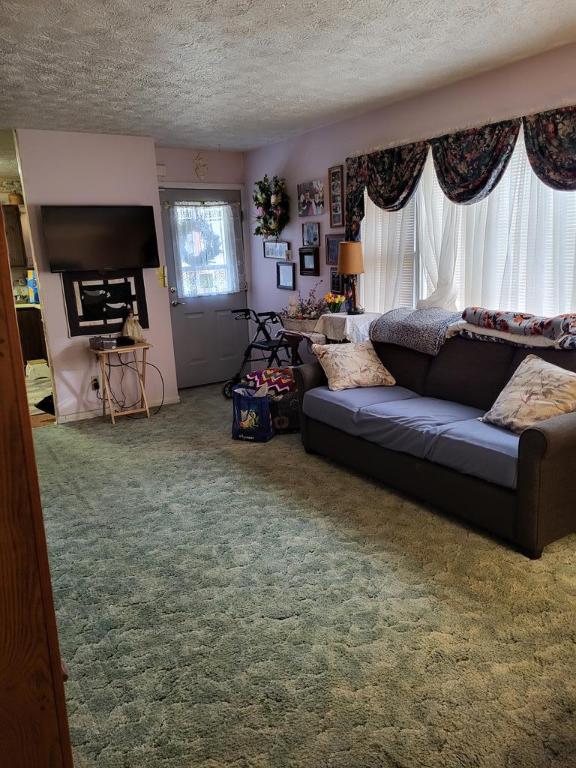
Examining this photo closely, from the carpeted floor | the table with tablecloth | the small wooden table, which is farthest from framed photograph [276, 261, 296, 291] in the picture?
the carpeted floor

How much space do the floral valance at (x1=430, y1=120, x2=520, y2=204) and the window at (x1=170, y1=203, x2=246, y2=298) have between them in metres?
2.88

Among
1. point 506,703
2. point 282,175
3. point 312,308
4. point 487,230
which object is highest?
point 282,175

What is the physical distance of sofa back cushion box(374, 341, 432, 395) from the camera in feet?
12.9

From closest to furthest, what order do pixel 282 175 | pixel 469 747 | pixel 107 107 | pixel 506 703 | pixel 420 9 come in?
1. pixel 469 747
2. pixel 506 703
3. pixel 420 9
4. pixel 107 107
5. pixel 282 175

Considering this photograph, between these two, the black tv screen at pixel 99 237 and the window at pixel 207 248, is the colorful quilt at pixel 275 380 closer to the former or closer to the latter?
the black tv screen at pixel 99 237

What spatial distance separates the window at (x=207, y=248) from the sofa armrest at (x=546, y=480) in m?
4.36

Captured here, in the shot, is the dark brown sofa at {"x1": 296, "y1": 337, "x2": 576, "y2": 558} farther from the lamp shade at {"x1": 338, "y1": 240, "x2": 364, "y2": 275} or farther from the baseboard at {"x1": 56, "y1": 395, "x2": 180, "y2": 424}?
the baseboard at {"x1": 56, "y1": 395, "x2": 180, "y2": 424}

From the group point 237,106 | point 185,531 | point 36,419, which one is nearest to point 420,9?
point 237,106

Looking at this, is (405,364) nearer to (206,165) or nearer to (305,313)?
(305,313)

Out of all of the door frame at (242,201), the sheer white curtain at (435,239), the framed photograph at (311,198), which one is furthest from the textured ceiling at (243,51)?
the door frame at (242,201)

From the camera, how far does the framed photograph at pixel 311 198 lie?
519cm

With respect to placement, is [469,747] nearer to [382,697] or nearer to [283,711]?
[382,697]

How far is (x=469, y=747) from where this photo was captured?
1.66m

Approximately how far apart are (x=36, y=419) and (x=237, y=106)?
3.30m
